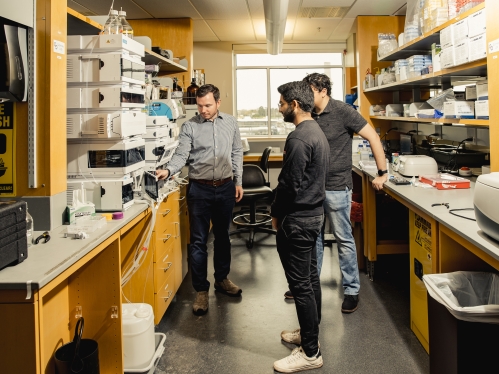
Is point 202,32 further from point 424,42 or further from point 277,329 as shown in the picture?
point 277,329

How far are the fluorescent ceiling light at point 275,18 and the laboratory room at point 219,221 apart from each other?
3.84 ft

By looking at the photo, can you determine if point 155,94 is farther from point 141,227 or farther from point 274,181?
point 274,181

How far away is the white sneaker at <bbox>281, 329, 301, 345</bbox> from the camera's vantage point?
2.61 m

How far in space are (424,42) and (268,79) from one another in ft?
14.2

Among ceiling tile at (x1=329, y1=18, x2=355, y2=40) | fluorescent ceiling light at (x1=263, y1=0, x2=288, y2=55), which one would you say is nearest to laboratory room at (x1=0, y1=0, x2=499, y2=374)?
fluorescent ceiling light at (x1=263, y1=0, x2=288, y2=55)

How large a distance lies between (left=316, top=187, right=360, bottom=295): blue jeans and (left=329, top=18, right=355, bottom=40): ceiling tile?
3835 millimetres

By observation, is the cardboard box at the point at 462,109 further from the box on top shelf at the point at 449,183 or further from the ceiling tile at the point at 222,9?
the ceiling tile at the point at 222,9

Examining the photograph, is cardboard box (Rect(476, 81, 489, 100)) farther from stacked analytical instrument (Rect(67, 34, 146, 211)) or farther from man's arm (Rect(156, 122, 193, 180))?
stacked analytical instrument (Rect(67, 34, 146, 211))

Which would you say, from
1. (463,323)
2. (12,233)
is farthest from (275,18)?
(12,233)

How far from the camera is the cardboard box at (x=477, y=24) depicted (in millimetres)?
2498

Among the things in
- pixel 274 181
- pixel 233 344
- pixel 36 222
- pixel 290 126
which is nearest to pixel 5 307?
pixel 36 222

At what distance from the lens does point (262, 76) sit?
7891 millimetres

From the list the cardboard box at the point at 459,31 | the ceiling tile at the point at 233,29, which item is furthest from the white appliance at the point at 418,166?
the ceiling tile at the point at 233,29

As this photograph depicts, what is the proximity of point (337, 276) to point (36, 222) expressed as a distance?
2.51m
